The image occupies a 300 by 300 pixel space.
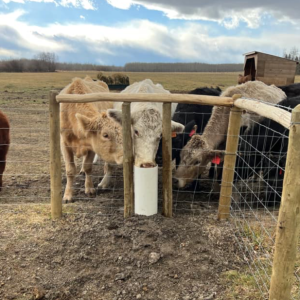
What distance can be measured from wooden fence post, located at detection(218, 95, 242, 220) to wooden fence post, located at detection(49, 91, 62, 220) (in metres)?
2.44

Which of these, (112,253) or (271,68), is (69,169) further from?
(271,68)

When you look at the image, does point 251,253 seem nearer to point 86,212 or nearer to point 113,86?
point 86,212

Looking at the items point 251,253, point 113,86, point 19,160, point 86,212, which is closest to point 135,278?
point 251,253

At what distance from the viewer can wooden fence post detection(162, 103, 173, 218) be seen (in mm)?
4172

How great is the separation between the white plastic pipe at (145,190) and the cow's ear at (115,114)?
910 millimetres

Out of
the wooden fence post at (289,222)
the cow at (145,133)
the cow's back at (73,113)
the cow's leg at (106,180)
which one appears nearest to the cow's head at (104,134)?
the cow's back at (73,113)

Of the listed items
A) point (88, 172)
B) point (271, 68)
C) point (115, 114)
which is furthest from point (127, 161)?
point (271, 68)

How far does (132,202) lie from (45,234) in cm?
127

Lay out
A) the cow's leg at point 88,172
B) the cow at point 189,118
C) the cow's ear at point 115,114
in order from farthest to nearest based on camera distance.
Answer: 1. the cow at point 189,118
2. the cow's leg at point 88,172
3. the cow's ear at point 115,114

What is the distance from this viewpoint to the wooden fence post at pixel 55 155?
4.29 metres

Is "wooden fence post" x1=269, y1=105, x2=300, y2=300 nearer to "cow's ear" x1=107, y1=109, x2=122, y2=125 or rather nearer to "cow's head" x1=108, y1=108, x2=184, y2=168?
"cow's head" x1=108, y1=108, x2=184, y2=168

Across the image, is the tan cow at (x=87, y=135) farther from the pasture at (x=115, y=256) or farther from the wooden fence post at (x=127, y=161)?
the pasture at (x=115, y=256)

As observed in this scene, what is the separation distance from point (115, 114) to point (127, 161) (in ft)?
2.80

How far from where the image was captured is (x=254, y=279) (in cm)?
315
